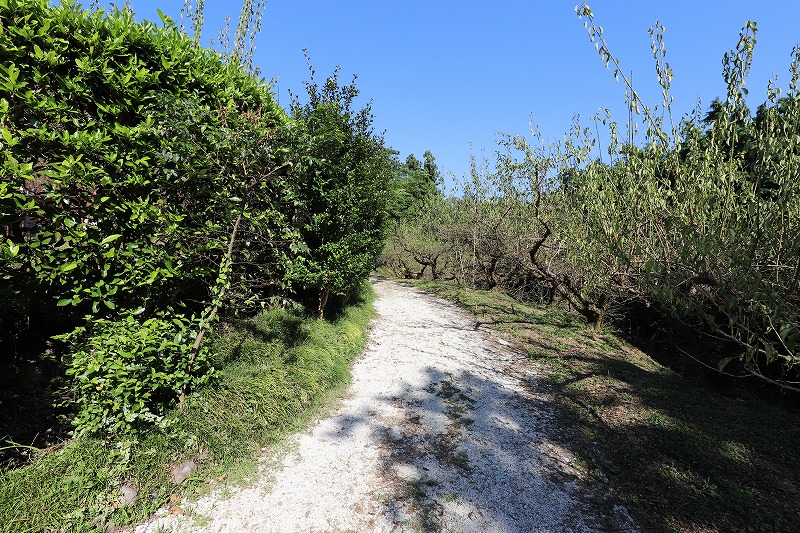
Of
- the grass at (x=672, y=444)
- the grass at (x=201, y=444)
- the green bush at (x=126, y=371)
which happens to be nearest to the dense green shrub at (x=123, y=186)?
the green bush at (x=126, y=371)

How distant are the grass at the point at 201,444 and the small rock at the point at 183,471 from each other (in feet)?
0.13

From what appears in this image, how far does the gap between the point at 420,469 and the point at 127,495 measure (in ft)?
7.18

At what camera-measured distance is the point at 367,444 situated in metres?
3.60

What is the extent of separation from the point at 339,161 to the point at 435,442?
13.3 ft

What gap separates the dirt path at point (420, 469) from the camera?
8.84ft

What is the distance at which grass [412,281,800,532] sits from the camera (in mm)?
3051

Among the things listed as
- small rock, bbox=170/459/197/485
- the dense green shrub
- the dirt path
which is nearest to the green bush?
the dense green shrub

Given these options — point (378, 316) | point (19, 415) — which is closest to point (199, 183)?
point (19, 415)

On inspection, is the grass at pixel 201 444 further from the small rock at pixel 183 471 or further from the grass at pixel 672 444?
the grass at pixel 672 444

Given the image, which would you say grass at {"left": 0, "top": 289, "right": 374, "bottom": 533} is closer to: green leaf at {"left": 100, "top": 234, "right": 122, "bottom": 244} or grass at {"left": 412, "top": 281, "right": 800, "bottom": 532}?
green leaf at {"left": 100, "top": 234, "right": 122, "bottom": 244}

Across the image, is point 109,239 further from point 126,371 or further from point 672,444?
point 672,444

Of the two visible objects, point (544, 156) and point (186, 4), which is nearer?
point (186, 4)

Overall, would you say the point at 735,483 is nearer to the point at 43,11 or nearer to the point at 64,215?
the point at 64,215

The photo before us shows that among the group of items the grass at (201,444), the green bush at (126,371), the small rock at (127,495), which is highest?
the green bush at (126,371)
